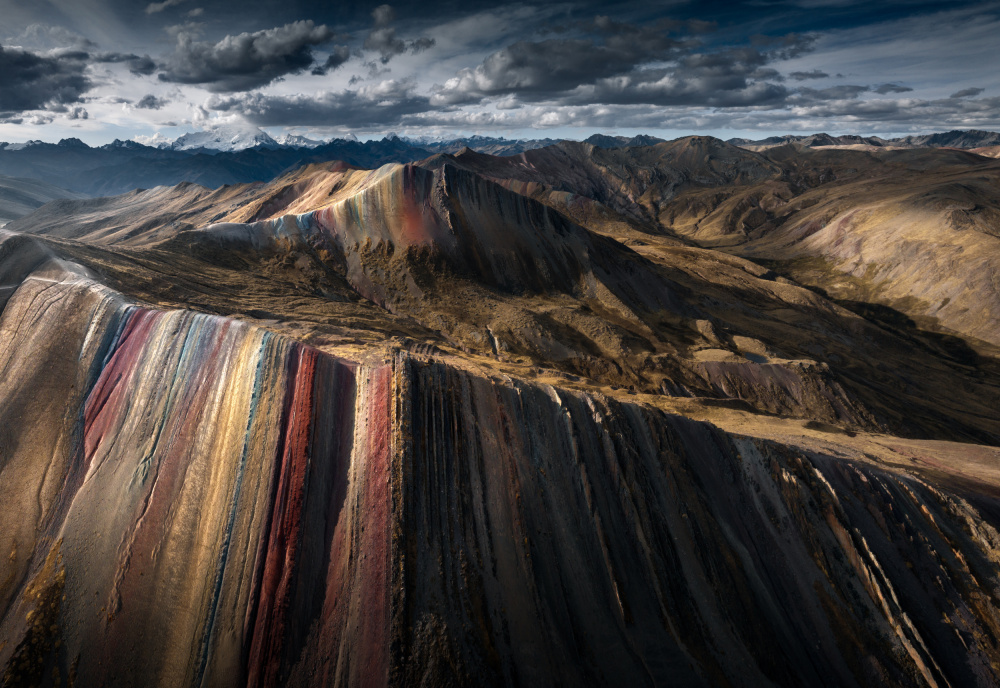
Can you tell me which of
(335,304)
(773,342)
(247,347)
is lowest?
(773,342)

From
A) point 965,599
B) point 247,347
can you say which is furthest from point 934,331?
point 247,347

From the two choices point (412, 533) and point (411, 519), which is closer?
point (412, 533)

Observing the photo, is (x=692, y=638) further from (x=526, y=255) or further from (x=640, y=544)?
(x=526, y=255)

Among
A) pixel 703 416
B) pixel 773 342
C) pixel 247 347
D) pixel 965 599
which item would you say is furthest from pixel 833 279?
pixel 247 347

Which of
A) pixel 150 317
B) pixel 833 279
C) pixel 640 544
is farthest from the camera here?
pixel 833 279

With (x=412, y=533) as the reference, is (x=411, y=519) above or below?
above

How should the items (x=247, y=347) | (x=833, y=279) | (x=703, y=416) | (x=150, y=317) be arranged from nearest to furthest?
(x=247, y=347)
(x=150, y=317)
(x=703, y=416)
(x=833, y=279)

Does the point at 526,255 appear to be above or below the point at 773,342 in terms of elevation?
A: above

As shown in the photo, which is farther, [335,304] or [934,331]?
[934,331]
